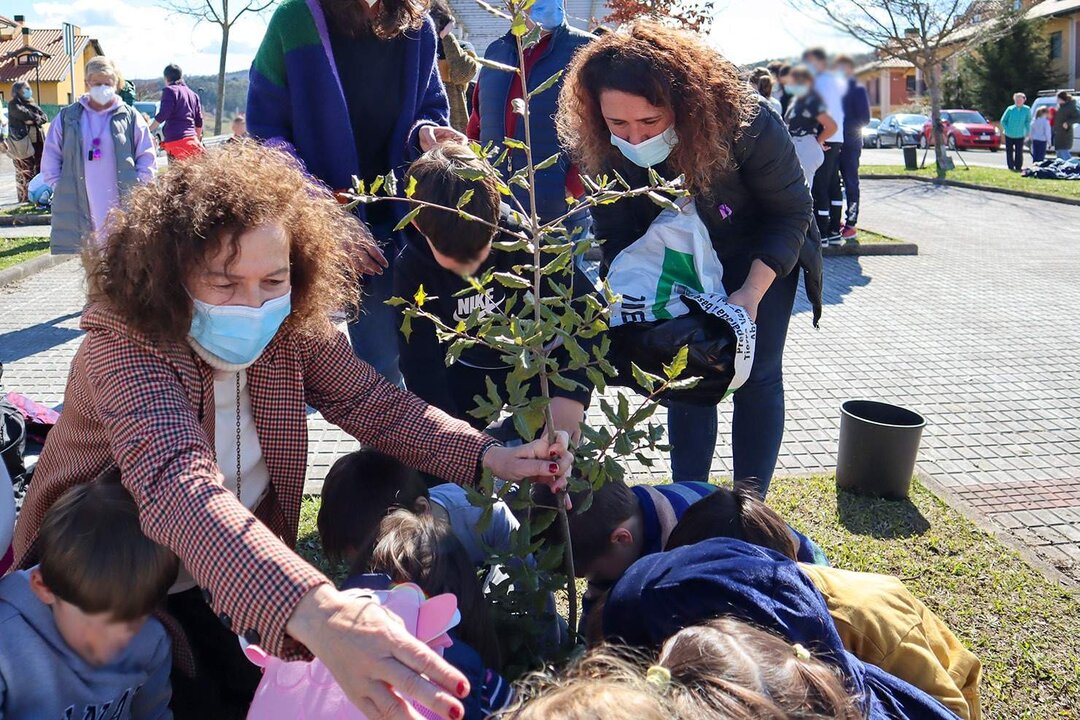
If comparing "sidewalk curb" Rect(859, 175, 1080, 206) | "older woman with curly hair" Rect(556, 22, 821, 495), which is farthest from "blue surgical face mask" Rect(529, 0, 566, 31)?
"sidewalk curb" Rect(859, 175, 1080, 206)

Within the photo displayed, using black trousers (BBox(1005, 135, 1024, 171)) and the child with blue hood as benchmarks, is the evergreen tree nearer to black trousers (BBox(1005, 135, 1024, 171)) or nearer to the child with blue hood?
black trousers (BBox(1005, 135, 1024, 171))

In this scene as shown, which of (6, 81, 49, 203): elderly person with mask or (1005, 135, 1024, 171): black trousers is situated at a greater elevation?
(1005, 135, 1024, 171): black trousers

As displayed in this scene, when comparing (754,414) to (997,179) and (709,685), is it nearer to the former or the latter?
(709,685)

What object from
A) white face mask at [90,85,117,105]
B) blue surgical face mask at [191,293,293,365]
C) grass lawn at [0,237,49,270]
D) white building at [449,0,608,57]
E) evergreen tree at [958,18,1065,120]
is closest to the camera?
blue surgical face mask at [191,293,293,365]

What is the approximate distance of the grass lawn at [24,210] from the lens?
1383 centimetres

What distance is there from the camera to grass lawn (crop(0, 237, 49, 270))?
953 centimetres

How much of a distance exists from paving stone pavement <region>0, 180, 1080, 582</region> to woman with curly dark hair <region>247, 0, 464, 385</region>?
51.1 inches

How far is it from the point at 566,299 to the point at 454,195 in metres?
0.75

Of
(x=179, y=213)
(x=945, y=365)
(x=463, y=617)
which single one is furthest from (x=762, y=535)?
(x=945, y=365)

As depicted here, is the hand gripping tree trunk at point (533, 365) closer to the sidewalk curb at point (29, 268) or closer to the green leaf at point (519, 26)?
the green leaf at point (519, 26)

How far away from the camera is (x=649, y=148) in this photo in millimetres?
2584

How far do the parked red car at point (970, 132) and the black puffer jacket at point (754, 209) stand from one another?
93.5 ft

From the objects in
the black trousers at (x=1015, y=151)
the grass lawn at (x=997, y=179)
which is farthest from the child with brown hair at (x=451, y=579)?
the black trousers at (x=1015, y=151)

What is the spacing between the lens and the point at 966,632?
9.24 ft
